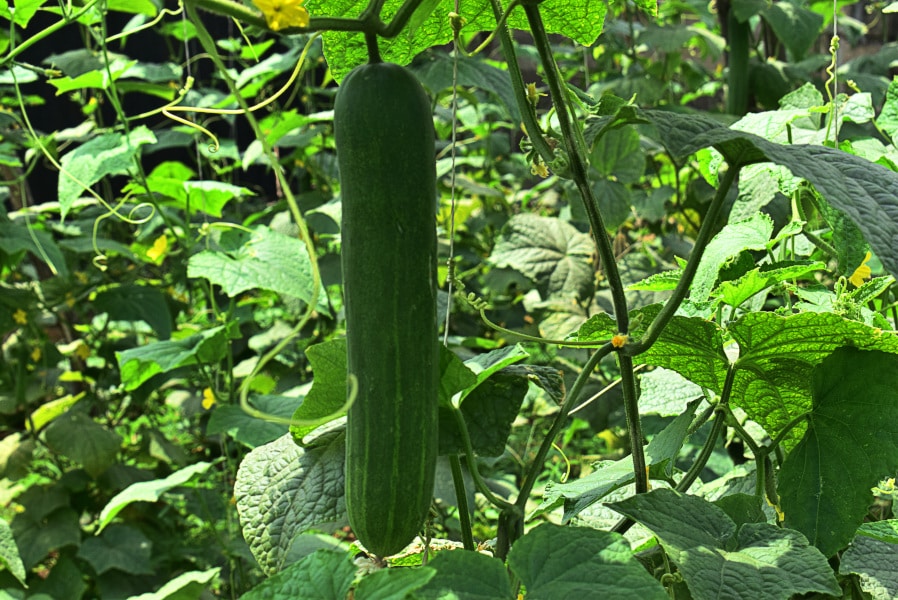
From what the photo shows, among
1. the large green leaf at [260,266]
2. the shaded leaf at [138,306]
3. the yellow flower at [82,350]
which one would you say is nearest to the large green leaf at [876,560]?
the large green leaf at [260,266]

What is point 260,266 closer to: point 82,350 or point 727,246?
point 727,246

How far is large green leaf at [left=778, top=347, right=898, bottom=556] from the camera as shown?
0.70 meters

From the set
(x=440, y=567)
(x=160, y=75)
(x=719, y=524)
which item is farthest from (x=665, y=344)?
(x=160, y=75)

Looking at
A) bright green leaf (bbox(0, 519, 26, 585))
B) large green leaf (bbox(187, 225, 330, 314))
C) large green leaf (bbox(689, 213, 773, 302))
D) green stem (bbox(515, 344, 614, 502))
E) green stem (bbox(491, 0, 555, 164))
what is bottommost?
bright green leaf (bbox(0, 519, 26, 585))

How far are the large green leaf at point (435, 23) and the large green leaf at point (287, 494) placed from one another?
1.08 ft

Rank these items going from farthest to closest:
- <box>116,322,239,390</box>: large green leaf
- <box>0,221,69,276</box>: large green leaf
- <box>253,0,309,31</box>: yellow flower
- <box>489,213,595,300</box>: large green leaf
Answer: <box>0,221,69,276</box>: large green leaf → <box>489,213,595,300</box>: large green leaf → <box>116,322,239,390</box>: large green leaf → <box>253,0,309,31</box>: yellow flower

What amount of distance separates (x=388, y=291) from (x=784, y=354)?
1.31 ft

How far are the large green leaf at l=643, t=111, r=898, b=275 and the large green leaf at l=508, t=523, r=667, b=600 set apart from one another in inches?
9.3

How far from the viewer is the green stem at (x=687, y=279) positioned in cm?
64

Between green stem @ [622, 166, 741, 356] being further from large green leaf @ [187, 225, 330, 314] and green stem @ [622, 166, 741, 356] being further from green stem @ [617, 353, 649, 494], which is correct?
large green leaf @ [187, 225, 330, 314]

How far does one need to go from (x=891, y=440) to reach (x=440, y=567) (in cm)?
38

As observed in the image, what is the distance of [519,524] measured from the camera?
0.68 meters

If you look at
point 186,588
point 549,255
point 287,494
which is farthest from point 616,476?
point 549,255

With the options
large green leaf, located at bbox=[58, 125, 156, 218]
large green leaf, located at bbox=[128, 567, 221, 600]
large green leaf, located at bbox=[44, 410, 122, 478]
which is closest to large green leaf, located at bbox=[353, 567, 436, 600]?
large green leaf, located at bbox=[128, 567, 221, 600]
